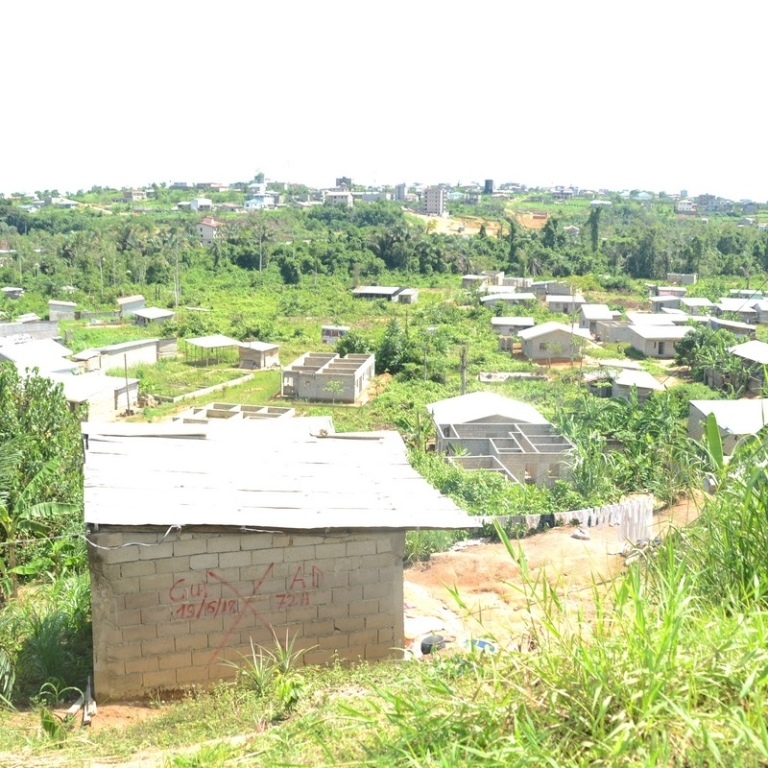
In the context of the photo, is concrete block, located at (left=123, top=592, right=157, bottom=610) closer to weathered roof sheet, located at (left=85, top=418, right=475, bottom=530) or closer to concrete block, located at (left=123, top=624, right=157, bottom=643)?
concrete block, located at (left=123, top=624, right=157, bottom=643)

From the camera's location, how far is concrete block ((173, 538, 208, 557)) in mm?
5941

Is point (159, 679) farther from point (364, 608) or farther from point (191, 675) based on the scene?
point (364, 608)

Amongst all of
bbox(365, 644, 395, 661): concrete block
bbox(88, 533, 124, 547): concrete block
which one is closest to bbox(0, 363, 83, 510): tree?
bbox(88, 533, 124, 547): concrete block

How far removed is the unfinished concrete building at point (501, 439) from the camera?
53.2 ft

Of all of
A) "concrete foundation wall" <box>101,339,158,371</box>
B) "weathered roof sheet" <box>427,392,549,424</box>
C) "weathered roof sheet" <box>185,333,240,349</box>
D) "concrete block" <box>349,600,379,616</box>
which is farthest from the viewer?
"weathered roof sheet" <box>185,333,240,349</box>

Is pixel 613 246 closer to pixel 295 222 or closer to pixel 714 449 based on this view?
pixel 295 222

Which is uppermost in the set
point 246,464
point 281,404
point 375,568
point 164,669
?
point 246,464

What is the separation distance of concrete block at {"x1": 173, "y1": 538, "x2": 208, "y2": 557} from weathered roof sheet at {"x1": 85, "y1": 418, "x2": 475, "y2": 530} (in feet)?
0.62

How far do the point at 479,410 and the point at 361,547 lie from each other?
13.0 metres

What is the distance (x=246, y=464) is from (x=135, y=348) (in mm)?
25216

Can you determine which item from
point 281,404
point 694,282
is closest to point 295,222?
point 694,282

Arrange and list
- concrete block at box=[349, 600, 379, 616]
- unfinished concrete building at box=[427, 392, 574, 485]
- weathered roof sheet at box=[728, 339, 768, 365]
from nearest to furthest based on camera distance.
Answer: concrete block at box=[349, 600, 379, 616], unfinished concrete building at box=[427, 392, 574, 485], weathered roof sheet at box=[728, 339, 768, 365]

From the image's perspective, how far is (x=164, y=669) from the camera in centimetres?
602

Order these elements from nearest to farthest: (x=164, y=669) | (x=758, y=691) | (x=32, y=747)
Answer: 1. (x=758, y=691)
2. (x=32, y=747)
3. (x=164, y=669)
